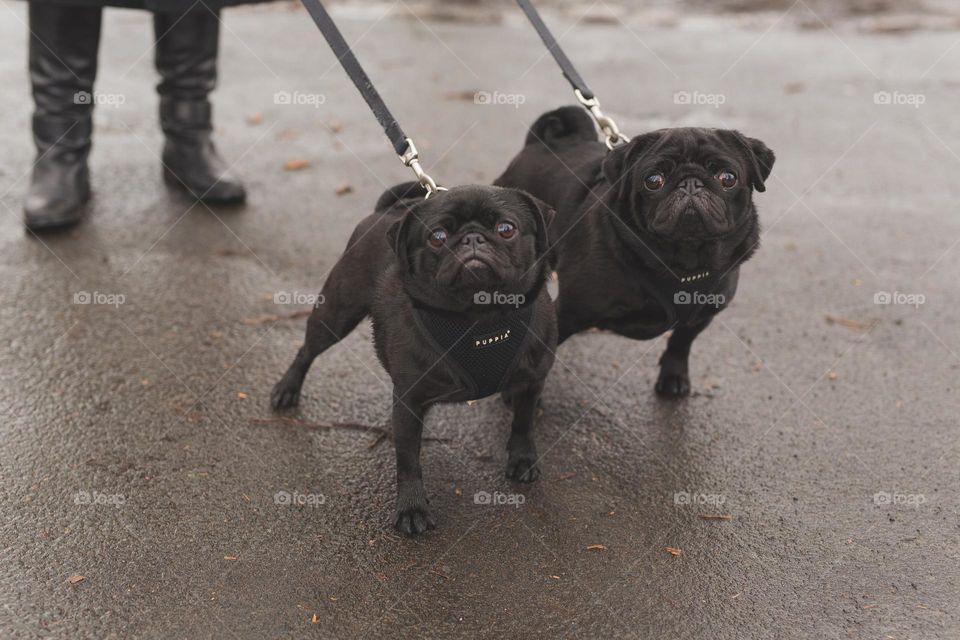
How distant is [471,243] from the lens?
3006 millimetres

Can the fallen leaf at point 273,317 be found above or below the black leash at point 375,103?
below

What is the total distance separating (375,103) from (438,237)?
785 millimetres

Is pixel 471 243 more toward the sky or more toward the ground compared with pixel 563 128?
more toward the sky

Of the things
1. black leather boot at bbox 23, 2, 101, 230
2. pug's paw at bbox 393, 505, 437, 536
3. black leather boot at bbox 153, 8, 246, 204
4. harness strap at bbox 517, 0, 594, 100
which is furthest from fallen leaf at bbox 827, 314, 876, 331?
black leather boot at bbox 23, 2, 101, 230

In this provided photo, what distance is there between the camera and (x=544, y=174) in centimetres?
408

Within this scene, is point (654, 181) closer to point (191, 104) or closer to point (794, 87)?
point (191, 104)

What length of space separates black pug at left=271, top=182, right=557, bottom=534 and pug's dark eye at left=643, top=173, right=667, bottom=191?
51cm

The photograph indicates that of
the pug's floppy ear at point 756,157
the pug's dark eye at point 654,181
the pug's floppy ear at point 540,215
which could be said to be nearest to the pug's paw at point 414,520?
the pug's floppy ear at point 540,215

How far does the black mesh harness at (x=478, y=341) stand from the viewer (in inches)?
125

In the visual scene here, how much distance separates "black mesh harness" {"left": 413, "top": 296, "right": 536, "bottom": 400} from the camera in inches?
125

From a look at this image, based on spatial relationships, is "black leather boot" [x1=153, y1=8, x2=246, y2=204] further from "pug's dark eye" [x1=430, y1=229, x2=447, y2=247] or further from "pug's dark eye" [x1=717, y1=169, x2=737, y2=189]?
"pug's dark eye" [x1=717, y1=169, x2=737, y2=189]

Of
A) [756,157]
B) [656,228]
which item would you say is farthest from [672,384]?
[756,157]

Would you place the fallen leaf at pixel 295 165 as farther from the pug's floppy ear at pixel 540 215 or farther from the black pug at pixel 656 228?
the pug's floppy ear at pixel 540 215

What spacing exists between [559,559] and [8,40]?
300 inches
